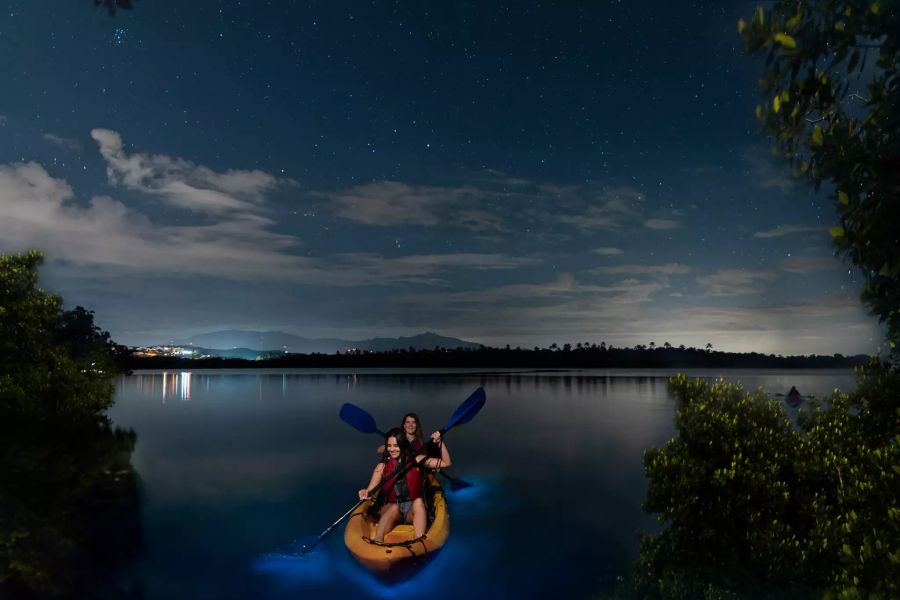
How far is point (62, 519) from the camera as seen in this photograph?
14203 millimetres

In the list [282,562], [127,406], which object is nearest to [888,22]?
[282,562]

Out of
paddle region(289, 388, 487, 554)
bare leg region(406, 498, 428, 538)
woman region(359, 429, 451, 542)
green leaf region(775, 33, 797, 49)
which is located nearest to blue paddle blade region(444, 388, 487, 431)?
paddle region(289, 388, 487, 554)

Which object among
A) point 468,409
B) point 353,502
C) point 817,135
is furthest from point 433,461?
point 817,135

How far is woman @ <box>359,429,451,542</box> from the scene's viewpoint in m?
10.9

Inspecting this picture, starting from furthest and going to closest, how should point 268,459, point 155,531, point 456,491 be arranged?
point 268,459, point 456,491, point 155,531

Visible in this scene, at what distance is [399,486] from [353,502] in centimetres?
935

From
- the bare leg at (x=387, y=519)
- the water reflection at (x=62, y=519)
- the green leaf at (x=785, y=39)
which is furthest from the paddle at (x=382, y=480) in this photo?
the green leaf at (x=785, y=39)

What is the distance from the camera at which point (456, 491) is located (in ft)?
70.7

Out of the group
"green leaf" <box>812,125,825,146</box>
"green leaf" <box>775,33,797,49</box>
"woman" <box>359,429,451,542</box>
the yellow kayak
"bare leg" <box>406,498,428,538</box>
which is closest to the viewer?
"green leaf" <box>775,33,797,49</box>

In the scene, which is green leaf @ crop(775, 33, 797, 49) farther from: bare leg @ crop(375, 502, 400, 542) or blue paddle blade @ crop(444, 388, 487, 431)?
blue paddle blade @ crop(444, 388, 487, 431)

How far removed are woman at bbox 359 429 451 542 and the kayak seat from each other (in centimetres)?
10

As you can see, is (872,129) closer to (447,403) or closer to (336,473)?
(336,473)

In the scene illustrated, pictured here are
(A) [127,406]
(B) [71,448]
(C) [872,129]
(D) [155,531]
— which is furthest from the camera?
(A) [127,406]

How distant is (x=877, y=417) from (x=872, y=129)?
3.90 meters
